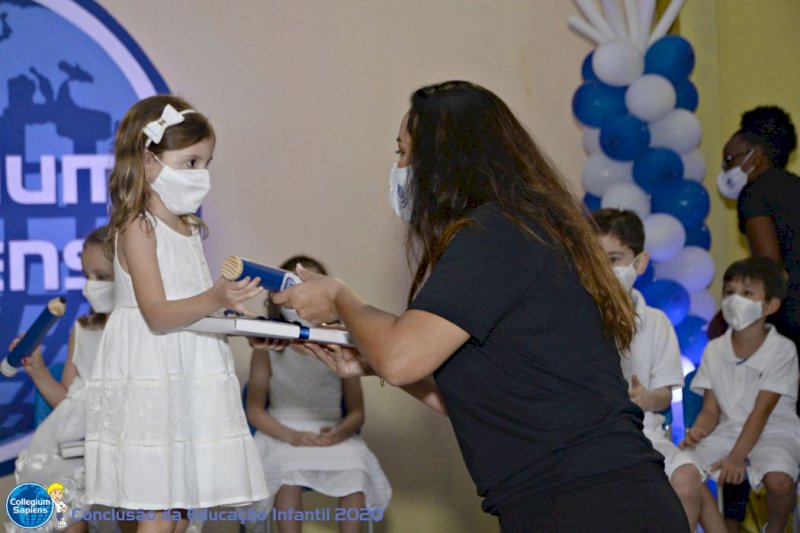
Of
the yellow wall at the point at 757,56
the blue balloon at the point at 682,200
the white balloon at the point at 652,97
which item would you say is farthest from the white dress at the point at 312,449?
the yellow wall at the point at 757,56

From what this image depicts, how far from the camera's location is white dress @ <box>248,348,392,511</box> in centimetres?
404

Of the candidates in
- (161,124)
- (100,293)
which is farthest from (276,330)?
(100,293)

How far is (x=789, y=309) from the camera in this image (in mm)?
4363

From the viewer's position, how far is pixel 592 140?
470 centimetres

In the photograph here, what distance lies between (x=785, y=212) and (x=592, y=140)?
3.05 feet

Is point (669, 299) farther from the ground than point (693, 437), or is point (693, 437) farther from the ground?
point (669, 299)

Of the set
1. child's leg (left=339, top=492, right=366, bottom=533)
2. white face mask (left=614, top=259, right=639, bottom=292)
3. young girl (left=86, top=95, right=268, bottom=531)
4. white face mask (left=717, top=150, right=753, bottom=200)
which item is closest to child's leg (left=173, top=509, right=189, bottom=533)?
young girl (left=86, top=95, right=268, bottom=531)

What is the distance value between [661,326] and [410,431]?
1.57m

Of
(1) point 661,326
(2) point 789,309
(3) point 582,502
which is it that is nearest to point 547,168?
(3) point 582,502

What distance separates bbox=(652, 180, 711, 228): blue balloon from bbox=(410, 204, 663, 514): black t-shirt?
9.48 feet

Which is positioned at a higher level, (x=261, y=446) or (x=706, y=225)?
(x=706, y=225)

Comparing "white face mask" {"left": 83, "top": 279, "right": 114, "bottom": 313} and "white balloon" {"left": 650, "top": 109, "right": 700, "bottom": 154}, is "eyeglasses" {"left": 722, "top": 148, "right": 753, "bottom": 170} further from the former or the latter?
"white face mask" {"left": 83, "top": 279, "right": 114, "bottom": 313}

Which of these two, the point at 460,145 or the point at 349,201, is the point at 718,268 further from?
the point at 460,145

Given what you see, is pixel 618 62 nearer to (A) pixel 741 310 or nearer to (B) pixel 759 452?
(A) pixel 741 310
